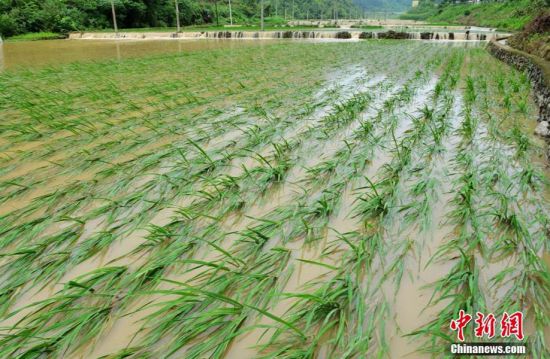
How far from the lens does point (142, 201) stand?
2938mm

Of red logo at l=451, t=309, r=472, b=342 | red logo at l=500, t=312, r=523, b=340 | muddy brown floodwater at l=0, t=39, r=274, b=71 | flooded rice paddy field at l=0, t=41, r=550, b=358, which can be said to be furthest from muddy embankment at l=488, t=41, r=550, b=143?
muddy brown floodwater at l=0, t=39, r=274, b=71

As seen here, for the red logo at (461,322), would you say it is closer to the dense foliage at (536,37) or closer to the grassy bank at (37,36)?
the dense foliage at (536,37)

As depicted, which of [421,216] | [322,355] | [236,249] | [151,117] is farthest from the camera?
[151,117]

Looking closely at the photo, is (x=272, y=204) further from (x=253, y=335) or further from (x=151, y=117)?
(x=151, y=117)

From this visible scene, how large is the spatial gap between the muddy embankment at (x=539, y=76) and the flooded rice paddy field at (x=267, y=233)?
24 cm

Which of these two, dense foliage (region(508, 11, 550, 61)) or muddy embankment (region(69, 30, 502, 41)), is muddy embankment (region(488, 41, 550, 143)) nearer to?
dense foliage (region(508, 11, 550, 61))

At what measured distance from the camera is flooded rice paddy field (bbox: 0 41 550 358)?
1.68 m

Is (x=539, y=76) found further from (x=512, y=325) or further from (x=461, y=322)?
(x=461, y=322)

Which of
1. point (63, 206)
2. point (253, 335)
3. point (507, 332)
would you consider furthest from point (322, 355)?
point (63, 206)

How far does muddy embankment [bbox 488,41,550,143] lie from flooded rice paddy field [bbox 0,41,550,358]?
244 millimetres

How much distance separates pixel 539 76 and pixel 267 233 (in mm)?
8220

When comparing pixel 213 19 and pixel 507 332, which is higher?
pixel 213 19

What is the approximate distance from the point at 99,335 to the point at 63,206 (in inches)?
62.4

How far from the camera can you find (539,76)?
294 inches
